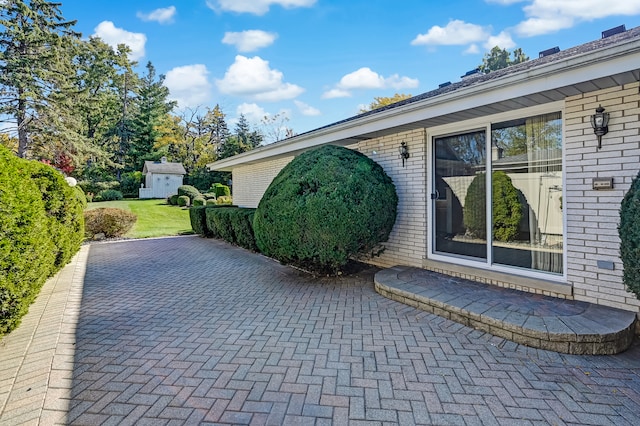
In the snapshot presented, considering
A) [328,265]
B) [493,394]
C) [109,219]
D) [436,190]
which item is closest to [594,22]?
[436,190]

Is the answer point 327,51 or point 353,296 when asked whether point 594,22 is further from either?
point 353,296

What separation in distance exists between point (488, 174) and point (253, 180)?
8732mm

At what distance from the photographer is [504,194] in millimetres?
4691

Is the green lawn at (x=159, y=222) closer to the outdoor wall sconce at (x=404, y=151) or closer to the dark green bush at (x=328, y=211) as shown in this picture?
the dark green bush at (x=328, y=211)

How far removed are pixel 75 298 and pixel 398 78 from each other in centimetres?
2666

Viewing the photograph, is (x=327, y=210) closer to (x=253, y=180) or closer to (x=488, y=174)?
(x=488, y=174)

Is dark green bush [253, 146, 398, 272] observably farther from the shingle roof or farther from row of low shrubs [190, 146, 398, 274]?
the shingle roof

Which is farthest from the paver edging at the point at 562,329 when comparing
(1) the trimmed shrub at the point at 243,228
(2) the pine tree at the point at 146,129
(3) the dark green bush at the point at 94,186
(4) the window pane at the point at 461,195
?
(2) the pine tree at the point at 146,129

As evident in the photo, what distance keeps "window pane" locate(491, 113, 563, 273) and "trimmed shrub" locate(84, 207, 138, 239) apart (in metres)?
12.8

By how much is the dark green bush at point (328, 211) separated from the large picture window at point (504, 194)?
102cm

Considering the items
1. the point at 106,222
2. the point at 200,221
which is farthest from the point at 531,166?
the point at 106,222

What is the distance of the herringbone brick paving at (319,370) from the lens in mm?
2291

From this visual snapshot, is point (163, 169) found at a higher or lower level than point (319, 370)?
higher

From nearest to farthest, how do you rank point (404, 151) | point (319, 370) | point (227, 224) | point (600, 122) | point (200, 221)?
point (319, 370) → point (600, 122) → point (404, 151) → point (227, 224) → point (200, 221)
